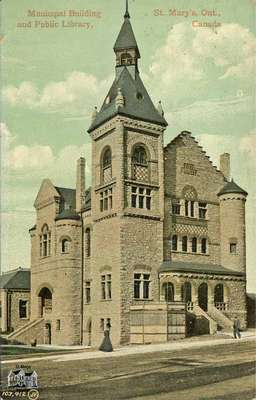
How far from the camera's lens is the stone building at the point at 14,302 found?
44.9m

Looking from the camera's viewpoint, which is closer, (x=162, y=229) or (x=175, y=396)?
(x=175, y=396)

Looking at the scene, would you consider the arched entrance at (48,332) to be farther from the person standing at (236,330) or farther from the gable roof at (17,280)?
the person standing at (236,330)

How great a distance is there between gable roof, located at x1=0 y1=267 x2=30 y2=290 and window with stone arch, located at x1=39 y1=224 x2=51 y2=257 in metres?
6.49

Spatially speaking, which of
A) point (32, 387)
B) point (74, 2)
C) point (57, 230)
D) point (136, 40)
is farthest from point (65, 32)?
point (57, 230)

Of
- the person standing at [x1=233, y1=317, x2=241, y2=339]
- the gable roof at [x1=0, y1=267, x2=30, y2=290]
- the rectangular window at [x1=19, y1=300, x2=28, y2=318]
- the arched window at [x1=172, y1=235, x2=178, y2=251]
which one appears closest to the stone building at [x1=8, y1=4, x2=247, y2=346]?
the arched window at [x1=172, y1=235, x2=178, y2=251]

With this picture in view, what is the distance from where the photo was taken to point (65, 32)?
2062cm

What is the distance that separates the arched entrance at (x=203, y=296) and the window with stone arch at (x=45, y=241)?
1078cm

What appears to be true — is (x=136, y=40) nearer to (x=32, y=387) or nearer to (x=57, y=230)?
(x=32, y=387)

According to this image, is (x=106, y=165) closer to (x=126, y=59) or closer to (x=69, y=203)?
(x=126, y=59)

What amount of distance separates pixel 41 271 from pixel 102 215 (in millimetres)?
A: 8915

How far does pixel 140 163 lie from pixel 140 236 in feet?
13.4

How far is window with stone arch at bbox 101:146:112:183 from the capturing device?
112 feet

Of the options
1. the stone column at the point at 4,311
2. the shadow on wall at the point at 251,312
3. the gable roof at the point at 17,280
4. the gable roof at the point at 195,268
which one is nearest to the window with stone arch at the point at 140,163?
the gable roof at the point at 195,268

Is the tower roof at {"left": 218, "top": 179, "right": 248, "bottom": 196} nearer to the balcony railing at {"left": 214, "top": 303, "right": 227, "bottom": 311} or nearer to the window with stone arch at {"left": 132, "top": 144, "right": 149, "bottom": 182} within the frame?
the window with stone arch at {"left": 132, "top": 144, "right": 149, "bottom": 182}
